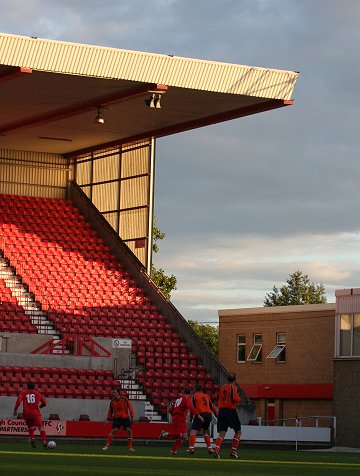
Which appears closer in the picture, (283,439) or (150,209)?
(283,439)

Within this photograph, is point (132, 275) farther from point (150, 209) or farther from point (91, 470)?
point (91, 470)

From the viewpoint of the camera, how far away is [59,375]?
40438mm

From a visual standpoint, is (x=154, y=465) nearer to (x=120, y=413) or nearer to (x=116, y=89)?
(x=120, y=413)

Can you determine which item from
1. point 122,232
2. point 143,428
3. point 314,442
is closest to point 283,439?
point 314,442

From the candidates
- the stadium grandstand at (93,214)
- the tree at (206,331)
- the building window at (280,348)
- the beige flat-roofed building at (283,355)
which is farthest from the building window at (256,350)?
the tree at (206,331)

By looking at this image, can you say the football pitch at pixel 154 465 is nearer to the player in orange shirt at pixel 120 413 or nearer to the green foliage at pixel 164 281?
the player in orange shirt at pixel 120 413

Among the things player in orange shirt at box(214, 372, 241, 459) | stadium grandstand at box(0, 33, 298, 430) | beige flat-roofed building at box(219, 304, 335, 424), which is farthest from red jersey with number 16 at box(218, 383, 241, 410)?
beige flat-roofed building at box(219, 304, 335, 424)

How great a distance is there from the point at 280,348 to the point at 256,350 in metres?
1.72

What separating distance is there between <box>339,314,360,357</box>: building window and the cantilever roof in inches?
318

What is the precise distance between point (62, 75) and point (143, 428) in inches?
431

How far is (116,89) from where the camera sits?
40.9 m

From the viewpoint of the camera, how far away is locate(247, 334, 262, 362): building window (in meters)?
56.3

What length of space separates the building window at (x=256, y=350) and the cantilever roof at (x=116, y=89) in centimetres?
1203

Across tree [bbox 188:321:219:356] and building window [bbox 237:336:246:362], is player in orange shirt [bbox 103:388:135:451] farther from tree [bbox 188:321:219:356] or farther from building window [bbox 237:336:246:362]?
tree [bbox 188:321:219:356]
